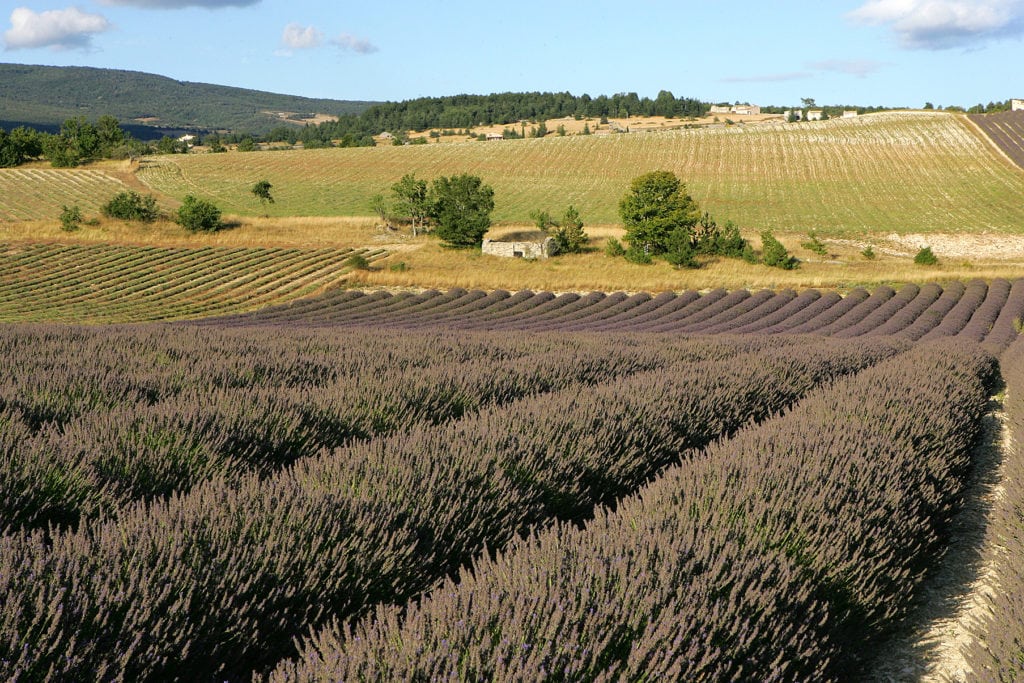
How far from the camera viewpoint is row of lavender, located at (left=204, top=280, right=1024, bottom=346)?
17766mm

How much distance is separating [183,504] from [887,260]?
1666 inches

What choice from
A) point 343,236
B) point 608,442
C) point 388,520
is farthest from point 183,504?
point 343,236

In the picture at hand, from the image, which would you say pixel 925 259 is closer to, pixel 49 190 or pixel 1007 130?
pixel 1007 130

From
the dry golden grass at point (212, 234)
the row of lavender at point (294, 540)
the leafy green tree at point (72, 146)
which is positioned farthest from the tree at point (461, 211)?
the leafy green tree at point (72, 146)

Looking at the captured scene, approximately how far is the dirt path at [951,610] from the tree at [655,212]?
113ft

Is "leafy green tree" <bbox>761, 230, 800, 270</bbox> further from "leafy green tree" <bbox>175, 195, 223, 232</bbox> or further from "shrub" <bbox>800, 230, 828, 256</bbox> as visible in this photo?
"leafy green tree" <bbox>175, 195, 223, 232</bbox>

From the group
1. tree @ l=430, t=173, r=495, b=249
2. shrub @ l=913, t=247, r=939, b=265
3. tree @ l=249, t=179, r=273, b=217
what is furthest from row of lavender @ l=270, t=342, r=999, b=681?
tree @ l=249, t=179, r=273, b=217

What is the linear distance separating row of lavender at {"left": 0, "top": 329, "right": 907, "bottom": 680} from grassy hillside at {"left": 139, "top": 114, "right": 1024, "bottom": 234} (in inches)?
1864

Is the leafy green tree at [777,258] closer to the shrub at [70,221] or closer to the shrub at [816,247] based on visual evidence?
the shrub at [816,247]

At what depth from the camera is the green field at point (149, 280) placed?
25031mm

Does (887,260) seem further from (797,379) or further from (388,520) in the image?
(388,520)

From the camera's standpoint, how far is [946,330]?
16.4 metres

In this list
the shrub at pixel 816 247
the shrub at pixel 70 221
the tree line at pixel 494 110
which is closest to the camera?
the shrub at pixel 70 221

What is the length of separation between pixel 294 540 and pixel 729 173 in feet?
222
